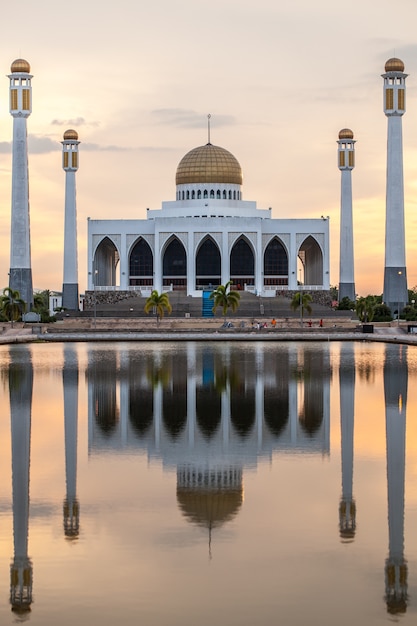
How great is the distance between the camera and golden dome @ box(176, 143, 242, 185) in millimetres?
80562

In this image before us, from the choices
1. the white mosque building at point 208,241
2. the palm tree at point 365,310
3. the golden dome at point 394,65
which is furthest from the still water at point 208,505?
the white mosque building at point 208,241

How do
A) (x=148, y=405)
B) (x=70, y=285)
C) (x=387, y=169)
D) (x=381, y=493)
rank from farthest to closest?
(x=70, y=285) < (x=387, y=169) < (x=148, y=405) < (x=381, y=493)

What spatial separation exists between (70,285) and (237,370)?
44.1m

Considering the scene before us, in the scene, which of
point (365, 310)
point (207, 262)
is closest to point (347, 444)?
point (365, 310)

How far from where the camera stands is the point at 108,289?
77.6 metres

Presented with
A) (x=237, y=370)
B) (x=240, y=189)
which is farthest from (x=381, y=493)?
(x=240, y=189)

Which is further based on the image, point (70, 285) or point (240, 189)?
point (240, 189)

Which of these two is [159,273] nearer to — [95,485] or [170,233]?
[170,233]

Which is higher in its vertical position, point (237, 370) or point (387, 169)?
point (387, 169)

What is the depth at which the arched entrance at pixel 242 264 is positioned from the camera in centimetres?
7906

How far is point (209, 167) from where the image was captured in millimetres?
80562

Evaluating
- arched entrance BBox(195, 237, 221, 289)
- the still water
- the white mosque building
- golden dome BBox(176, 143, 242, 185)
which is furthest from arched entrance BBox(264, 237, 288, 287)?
the still water

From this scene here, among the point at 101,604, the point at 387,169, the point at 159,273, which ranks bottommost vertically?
the point at 101,604

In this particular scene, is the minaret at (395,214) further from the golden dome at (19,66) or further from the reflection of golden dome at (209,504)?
the reflection of golden dome at (209,504)
